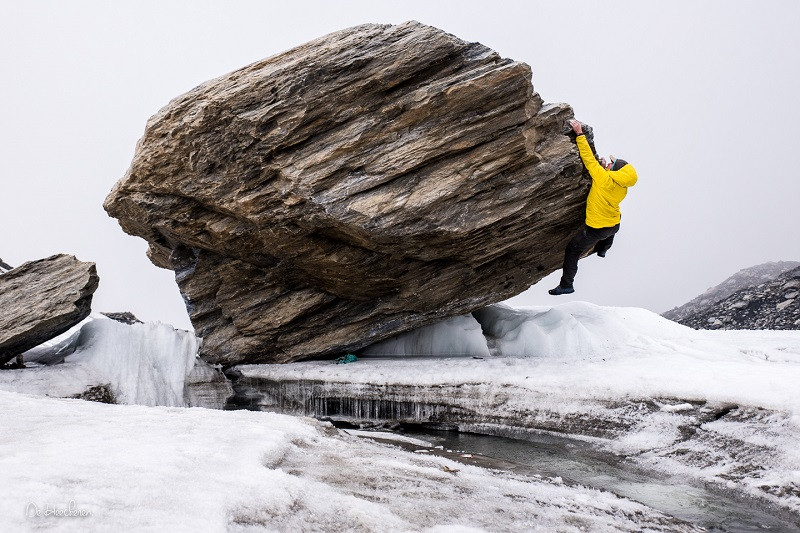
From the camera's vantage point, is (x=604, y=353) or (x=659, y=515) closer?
(x=659, y=515)

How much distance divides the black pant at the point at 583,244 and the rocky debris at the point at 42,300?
14065 millimetres

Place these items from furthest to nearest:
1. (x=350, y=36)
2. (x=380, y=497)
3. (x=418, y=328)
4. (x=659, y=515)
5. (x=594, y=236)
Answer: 1. (x=418, y=328)
2. (x=594, y=236)
3. (x=350, y=36)
4. (x=659, y=515)
5. (x=380, y=497)

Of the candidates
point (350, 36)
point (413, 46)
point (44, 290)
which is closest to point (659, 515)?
point (413, 46)

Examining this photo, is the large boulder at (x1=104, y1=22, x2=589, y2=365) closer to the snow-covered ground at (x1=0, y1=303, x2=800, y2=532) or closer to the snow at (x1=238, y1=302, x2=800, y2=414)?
the snow at (x1=238, y1=302, x2=800, y2=414)

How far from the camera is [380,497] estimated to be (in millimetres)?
5867

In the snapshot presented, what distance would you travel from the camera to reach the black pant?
13597 millimetres

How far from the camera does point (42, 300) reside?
16953mm

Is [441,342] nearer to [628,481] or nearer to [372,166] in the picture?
[372,166]

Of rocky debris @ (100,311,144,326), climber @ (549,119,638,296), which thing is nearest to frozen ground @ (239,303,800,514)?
climber @ (549,119,638,296)

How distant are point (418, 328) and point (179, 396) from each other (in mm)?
7892

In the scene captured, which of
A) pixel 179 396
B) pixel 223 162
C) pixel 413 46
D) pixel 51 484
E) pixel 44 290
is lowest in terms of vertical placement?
pixel 179 396

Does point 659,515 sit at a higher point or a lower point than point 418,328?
lower

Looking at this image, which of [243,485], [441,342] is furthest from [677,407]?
[243,485]

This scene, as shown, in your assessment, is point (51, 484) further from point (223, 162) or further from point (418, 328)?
point (418, 328)
